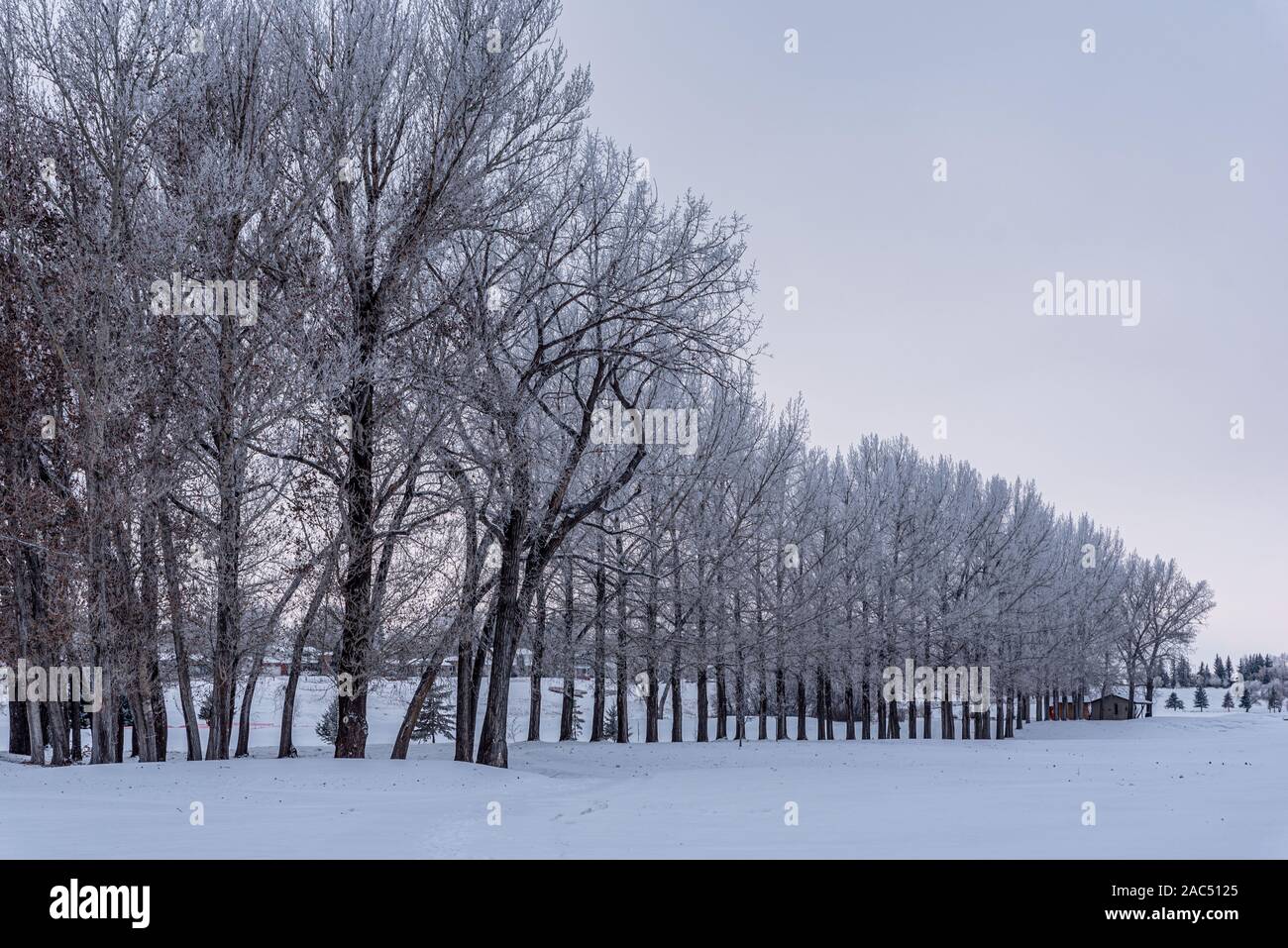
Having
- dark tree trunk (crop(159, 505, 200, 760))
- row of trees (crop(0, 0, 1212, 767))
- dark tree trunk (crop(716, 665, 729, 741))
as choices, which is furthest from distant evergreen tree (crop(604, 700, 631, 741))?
dark tree trunk (crop(159, 505, 200, 760))

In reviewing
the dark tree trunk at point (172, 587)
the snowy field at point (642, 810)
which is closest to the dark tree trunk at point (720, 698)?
the snowy field at point (642, 810)

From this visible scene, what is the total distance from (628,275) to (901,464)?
25.8 metres

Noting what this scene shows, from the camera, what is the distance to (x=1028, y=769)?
19141 millimetres

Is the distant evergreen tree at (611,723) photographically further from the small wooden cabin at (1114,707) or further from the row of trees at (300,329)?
the small wooden cabin at (1114,707)

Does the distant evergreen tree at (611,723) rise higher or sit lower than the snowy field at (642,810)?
lower

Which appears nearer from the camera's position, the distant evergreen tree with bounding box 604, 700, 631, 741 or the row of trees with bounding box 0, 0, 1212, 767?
the row of trees with bounding box 0, 0, 1212, 767

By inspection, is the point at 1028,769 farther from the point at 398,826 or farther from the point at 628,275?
the point at 398,826

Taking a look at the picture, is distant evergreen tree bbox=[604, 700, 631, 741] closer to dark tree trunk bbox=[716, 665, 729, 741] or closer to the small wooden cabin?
dark tree trunk bbox=[716, 665, 729, 741]

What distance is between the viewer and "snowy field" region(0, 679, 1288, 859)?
27.7ft

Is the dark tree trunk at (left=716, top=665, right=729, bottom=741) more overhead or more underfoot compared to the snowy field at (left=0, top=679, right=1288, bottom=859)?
more underfoot

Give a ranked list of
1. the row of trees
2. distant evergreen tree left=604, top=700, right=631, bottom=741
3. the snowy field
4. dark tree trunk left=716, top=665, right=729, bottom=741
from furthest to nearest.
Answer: distant evergreen tree left=604, top=700, right=631, bottom=741, dark tree trunk left=716, top=665, right=729, bottom=741, the row of trees, the snowy field

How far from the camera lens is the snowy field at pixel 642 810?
845 centimetres

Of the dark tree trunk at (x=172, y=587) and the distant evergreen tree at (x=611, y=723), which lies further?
the distant evergreen tree at (x=611, y=723)
